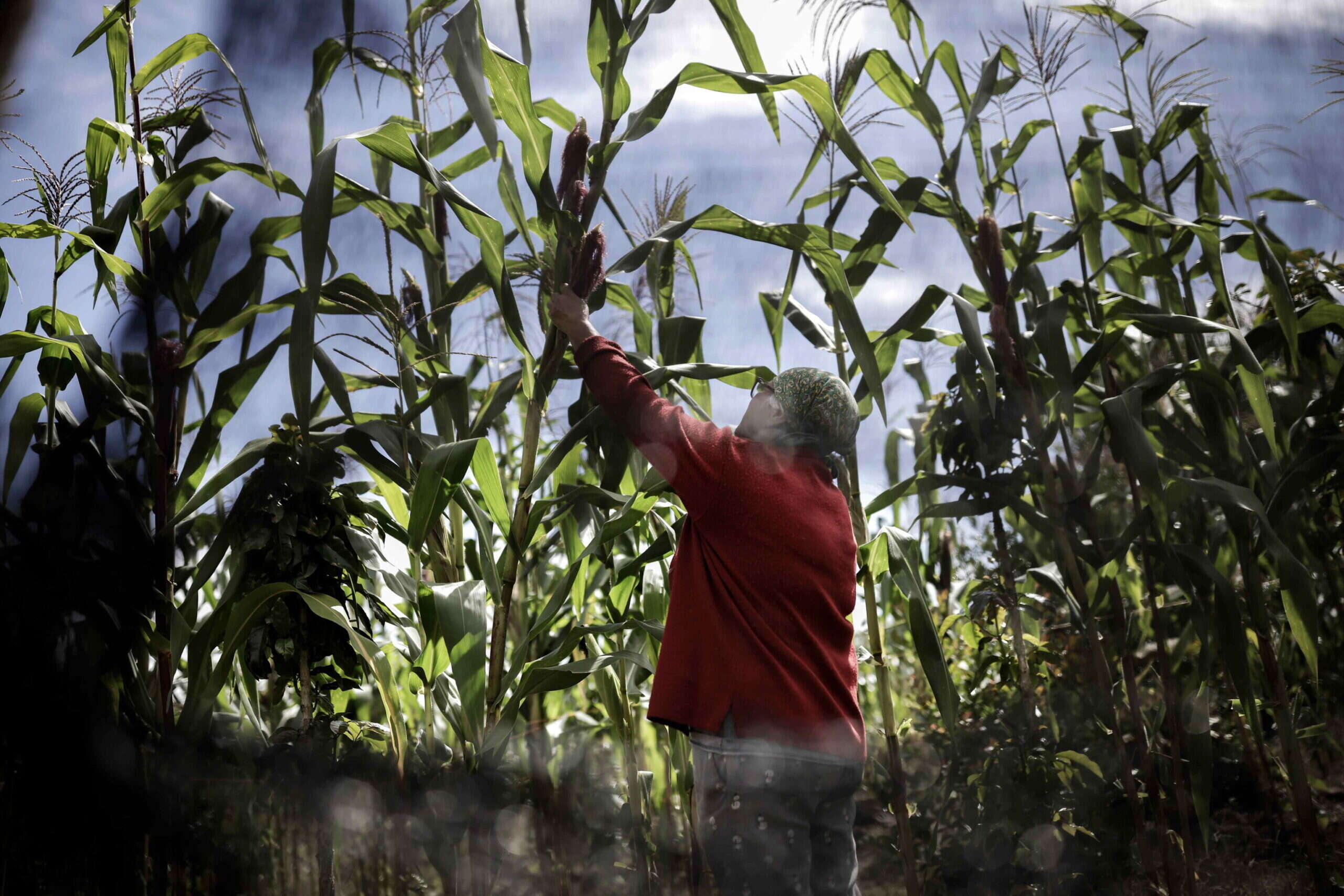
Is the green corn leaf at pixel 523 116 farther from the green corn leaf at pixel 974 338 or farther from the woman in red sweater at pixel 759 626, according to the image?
the green corn leaf at pixel 974 338

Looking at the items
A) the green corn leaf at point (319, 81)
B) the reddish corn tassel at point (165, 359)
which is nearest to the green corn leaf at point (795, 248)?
the green corn leaf at point (319, 81)

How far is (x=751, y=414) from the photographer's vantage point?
0.99m

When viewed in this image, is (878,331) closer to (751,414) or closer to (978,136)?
(978,136)

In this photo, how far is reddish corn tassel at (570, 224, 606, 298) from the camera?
39.3 inches

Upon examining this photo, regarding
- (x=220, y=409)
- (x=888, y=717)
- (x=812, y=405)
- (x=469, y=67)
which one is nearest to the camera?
(x=469, y=67)

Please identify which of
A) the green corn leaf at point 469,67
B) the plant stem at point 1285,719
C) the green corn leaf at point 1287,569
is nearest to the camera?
the green corn leaf at point 469,67

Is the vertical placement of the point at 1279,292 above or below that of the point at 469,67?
below

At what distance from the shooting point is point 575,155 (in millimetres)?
1029

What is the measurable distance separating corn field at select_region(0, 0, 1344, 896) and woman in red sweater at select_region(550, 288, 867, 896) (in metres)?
0.10

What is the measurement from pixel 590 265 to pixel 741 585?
1.33 feet

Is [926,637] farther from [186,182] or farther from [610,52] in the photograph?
[186,182]

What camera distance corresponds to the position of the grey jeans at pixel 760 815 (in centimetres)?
89

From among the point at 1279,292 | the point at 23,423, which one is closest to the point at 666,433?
the point at 23,423

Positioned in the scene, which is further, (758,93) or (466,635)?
(758,93)
